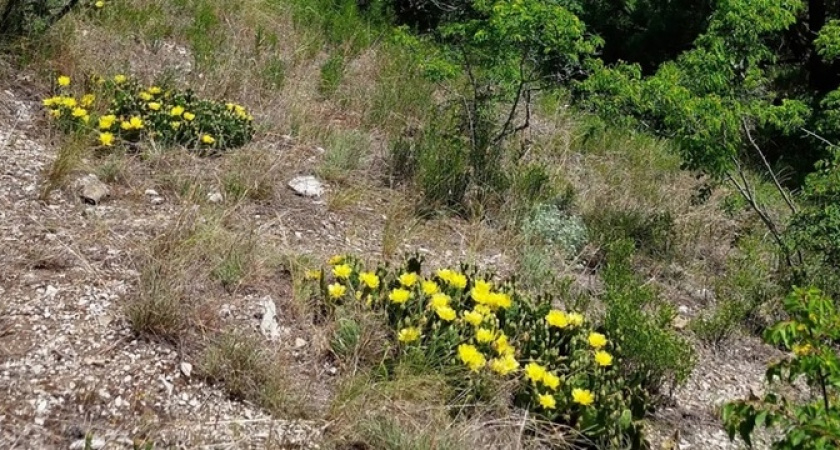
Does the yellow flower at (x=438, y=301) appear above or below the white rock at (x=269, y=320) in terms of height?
above

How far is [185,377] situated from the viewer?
9.43 ft

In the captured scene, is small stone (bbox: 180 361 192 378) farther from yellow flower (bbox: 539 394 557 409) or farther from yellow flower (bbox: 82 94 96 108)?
yellow flower (bbox: 82 94 96 108)

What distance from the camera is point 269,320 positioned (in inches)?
128

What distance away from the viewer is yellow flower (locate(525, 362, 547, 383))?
3.04 meters

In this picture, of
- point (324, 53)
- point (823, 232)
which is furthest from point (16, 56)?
point (823, 232)

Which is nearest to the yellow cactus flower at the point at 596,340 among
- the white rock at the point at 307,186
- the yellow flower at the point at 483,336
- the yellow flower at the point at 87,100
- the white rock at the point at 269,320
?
the yellow flower at the point at 483,336

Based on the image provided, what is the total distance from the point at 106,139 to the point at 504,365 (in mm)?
2503

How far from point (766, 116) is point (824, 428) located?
3.50m

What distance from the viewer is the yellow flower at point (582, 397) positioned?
→ 2965 mm

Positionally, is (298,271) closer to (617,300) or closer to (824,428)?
(617,300)

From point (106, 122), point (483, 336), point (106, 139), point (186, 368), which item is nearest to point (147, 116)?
point (106, 122)

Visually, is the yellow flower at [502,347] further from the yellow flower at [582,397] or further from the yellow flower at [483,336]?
the yellow flower at [582,397]

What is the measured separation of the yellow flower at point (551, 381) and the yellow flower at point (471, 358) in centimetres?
23

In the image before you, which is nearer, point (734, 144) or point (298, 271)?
point (298, 271)
